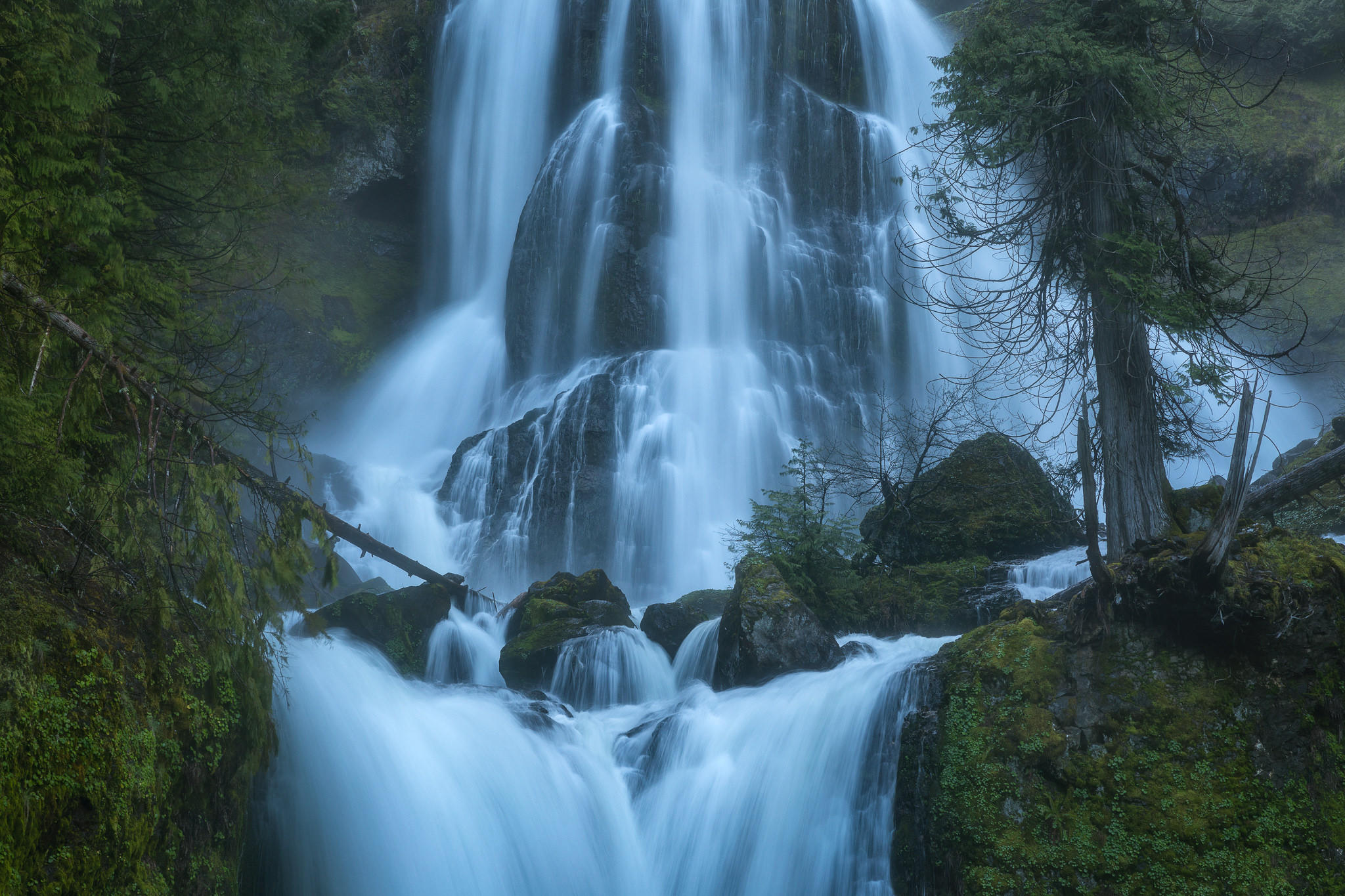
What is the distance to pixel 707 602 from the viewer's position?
1220cm

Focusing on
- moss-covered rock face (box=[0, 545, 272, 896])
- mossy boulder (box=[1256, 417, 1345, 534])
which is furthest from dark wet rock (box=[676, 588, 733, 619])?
moss-covered rock face (box=[0, 545, 272, 896])

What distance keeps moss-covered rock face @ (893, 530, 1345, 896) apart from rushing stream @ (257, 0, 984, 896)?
102cm

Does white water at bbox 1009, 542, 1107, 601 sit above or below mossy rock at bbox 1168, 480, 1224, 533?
below

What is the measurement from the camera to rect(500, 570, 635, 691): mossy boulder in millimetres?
10805

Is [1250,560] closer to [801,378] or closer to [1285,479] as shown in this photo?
[1285,479]

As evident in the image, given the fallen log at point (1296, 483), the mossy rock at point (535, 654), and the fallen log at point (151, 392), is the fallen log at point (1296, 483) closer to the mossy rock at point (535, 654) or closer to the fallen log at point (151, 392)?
the fallen log at point (151, 392)

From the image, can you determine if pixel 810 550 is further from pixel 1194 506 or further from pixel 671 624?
pixel 1194 506

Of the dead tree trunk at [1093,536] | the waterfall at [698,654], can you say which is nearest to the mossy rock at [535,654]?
the waterfall at [698,654]

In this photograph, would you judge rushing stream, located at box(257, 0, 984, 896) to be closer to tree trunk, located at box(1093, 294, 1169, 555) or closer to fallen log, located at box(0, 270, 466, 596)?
fallen log, located at box(0, 270, 466, 596)

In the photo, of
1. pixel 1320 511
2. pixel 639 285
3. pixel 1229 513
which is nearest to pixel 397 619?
pixel 1229 513

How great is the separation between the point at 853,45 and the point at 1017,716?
90.1 feet

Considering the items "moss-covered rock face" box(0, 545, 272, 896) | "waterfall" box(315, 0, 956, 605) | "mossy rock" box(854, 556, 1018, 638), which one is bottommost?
"moss-covered rock face" box(0, 545, 272, 896)

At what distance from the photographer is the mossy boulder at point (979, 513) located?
1191 centimetres

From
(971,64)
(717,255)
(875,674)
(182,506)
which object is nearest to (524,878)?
(875,674)
